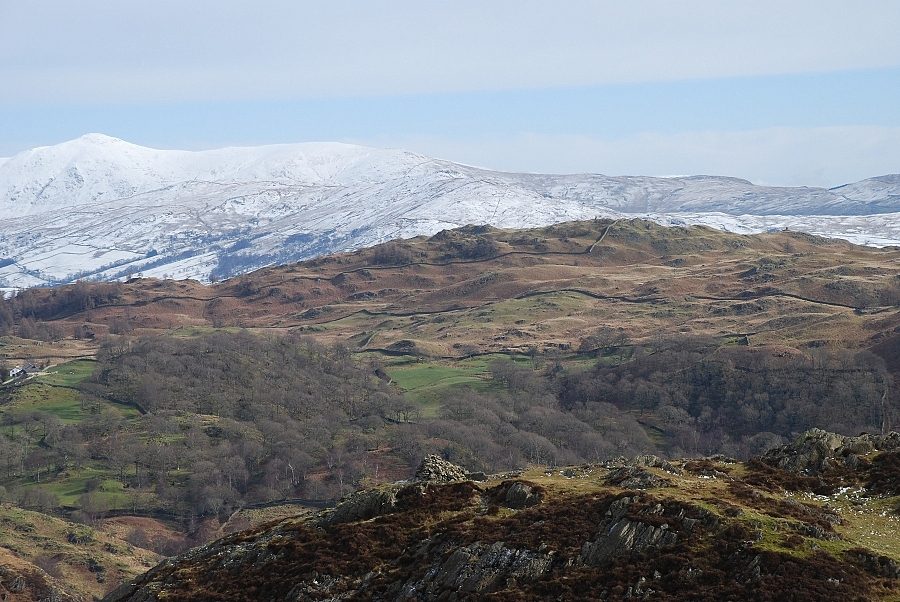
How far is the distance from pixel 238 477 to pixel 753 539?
457ft

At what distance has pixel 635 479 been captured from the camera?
48.1 metres

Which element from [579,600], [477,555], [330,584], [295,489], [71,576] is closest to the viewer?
[579,600]

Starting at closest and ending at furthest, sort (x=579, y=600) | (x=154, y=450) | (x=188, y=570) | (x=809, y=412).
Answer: (x=579, y=600) → (x=188, y=570) → (x=154, y=450) → (x=809, y=412)

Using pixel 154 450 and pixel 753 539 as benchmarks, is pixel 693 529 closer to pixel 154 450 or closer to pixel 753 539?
pixel 753 539

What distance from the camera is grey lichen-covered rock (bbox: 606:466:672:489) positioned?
1849 inches

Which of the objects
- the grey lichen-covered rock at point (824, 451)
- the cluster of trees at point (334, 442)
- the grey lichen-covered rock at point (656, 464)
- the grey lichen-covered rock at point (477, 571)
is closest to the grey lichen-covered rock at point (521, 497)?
the grey lichen-covered rock at point (477, 571)

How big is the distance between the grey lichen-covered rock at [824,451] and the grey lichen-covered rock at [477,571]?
16.7 metres

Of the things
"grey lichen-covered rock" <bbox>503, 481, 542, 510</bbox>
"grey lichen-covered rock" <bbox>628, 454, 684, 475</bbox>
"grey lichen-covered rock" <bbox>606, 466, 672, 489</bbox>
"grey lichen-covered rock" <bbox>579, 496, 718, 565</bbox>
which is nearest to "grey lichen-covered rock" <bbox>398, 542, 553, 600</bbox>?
"grey lichen-covered rock" <bbox>579, 496, 718, 565</bbox>

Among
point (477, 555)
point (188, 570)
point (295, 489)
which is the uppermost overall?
point (477, 555)

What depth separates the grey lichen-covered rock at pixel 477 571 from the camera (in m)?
40.4

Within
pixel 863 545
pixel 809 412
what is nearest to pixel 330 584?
pixel 863 545

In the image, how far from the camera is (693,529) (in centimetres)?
3938

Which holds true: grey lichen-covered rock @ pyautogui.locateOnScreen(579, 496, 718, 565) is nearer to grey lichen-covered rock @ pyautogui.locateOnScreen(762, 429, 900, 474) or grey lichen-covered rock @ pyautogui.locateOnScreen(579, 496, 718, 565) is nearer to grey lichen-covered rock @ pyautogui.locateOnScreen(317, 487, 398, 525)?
grey lichen-covered rock @ pyautogui.locateOnScreen(762, 429, 900, 474)

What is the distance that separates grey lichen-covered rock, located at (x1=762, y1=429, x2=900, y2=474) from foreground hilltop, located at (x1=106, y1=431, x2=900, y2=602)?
8 cm
